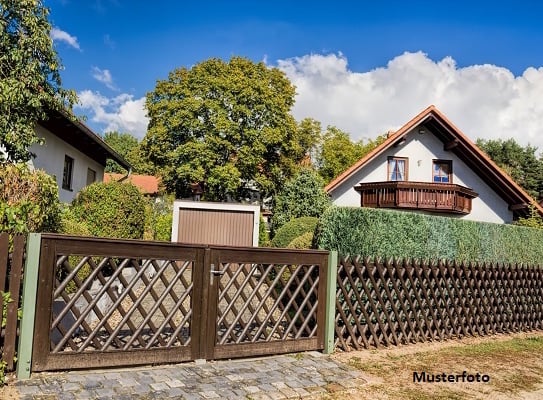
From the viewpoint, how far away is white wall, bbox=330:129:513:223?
2183cm

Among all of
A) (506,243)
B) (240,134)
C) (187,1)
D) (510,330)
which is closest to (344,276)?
(510,330)

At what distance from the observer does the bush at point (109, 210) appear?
11609mm

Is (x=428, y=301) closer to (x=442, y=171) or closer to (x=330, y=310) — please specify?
(x=330, y=310)

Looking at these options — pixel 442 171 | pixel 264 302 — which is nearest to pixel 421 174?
pixel 442 171

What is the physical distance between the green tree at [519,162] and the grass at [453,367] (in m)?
50.6

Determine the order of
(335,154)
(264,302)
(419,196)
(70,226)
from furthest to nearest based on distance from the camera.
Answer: (335,154)
(419,196)
(70,226)
(264,302)

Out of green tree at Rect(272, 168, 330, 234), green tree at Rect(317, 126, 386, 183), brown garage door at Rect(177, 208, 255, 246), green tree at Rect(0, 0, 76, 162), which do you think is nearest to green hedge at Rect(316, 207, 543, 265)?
green tree at Rect(0, 0, 76, 162)

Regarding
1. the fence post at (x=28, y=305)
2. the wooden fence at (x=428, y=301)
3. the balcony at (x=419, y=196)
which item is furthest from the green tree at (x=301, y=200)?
the fence post at (x=28, y=305)

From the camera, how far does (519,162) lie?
55.1m

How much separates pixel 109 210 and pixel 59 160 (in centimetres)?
505

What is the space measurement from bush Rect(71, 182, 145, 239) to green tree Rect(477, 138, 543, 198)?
49983mm

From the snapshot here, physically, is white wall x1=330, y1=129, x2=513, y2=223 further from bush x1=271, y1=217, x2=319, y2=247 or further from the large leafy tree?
the large leafy tree


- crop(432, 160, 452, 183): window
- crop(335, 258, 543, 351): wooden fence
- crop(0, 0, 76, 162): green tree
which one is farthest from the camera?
crop(432, 160, 452, 183): window

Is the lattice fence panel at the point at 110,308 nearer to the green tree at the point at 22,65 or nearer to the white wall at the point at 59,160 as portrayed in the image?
the green tree at the point at 22,65
